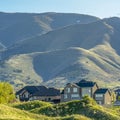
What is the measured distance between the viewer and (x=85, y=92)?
162 m

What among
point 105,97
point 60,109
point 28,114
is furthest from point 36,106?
point 105,97

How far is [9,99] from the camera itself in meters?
122

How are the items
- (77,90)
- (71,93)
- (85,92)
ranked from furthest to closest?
(77,90), (71,93), (85,92)

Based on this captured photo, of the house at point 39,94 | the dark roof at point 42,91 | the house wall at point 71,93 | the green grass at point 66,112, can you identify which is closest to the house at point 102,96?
the house wall at point 71,93

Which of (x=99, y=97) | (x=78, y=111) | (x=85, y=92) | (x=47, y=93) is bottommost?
(x=78, y=111)

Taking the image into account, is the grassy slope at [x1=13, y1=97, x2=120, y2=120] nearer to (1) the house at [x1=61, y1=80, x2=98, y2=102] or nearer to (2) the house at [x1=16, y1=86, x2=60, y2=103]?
(1) the house at [x1=61, y1=80, x2=98, y2=102]

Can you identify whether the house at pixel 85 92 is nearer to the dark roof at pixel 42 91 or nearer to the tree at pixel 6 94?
the dark roof at pixel 42 91

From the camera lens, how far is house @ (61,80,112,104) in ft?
532

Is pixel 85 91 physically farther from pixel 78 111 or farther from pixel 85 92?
pixel 78 111

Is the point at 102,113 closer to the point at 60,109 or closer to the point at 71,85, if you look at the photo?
the point at 60,109

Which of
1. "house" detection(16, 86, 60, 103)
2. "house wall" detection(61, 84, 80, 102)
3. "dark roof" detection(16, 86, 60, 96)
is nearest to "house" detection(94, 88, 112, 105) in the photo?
"house wall" detection(61, 84, 80, 102)

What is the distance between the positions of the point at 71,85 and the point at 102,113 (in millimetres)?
111104

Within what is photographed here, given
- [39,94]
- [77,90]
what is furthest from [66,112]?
[39,94]

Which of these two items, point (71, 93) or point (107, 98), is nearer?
point (71, 93)
